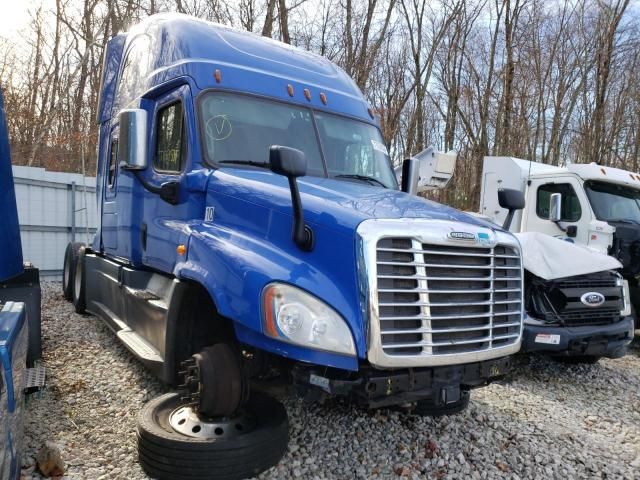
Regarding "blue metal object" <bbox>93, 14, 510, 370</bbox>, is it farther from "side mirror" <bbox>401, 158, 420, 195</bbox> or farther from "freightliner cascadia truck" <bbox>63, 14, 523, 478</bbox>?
"side mirror" <bbox>401, 158, 420, 195</bbox>

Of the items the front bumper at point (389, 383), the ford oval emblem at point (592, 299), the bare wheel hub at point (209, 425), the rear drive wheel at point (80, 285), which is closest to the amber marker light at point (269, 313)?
the front bumper at point (389, 383)

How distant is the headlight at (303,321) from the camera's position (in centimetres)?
284

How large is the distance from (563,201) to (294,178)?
672 centimetres

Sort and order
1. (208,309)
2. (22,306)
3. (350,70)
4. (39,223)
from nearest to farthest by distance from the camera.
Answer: (22,306), (208,309), (39,223), (350,70)

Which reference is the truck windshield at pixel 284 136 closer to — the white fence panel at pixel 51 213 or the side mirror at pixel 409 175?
the side mirror at pixel 409 175

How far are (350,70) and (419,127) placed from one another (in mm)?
5584

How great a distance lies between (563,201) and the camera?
8.48 m

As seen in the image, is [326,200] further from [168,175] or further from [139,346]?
[139,346]

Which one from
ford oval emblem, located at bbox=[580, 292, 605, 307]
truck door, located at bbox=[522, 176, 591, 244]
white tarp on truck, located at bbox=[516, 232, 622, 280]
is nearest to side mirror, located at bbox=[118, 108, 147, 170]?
white tarp on truck, located at bbox=[516, 232, 622, 280]

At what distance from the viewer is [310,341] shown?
9.32 ft

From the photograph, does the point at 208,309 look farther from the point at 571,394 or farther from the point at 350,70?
the point at 350,70

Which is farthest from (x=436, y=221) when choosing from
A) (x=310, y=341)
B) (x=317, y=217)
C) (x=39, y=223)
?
(x=39, y=223)

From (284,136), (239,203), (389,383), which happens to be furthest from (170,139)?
(389,383)

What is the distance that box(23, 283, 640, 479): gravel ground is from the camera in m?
3.59
